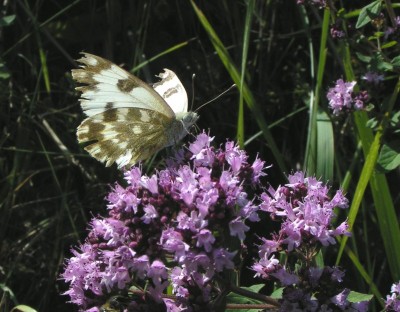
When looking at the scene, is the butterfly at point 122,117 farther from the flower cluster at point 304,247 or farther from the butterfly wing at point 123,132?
the flower cluster at point 304,247

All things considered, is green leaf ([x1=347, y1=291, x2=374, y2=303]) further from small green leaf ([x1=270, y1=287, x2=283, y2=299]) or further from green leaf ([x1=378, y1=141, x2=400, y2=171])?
green leaf ([x1=378, y1=141, x2=400, y2=171])

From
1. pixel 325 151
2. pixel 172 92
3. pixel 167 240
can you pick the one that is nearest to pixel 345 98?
pixel 325 151

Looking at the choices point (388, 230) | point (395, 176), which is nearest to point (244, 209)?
point (388, 230)

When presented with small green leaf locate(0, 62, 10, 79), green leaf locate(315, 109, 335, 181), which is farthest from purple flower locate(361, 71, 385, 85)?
small green leaf locate(0, 62, 10, 79)

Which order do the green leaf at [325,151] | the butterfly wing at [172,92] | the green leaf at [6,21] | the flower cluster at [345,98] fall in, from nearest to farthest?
the butterfly wing at [172,92], the green leaf at [325,151], the flower cluster at [345,98], the green leaf at [6,21]

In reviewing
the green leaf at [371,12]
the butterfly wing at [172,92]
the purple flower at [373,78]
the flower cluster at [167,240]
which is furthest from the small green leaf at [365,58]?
the flower cluster at [167,240]
